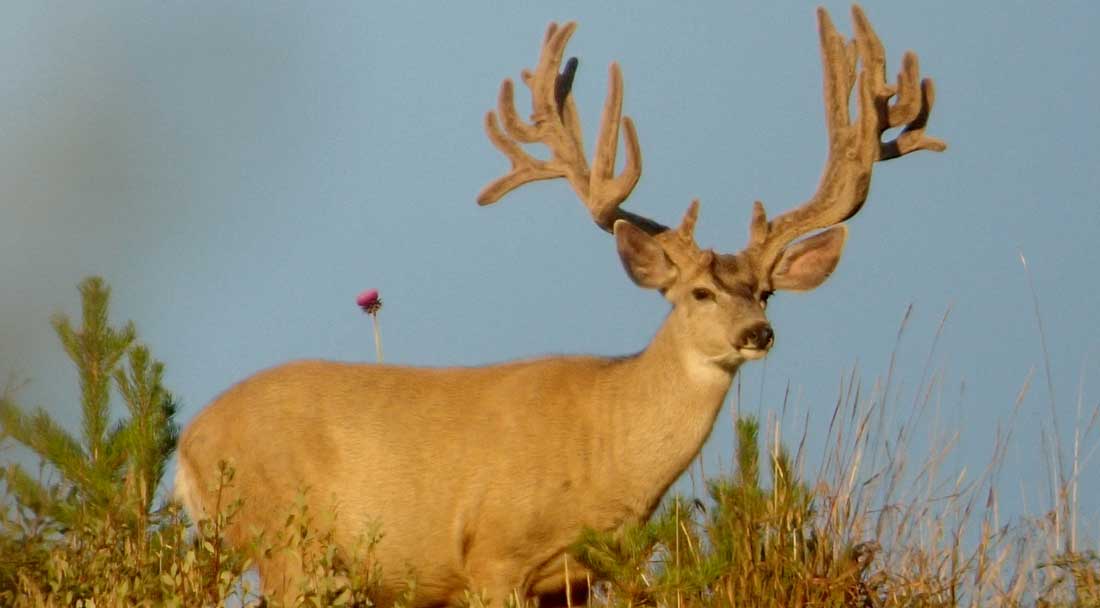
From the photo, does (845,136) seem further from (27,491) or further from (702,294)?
(27,491)

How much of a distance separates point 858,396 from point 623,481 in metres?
1.00

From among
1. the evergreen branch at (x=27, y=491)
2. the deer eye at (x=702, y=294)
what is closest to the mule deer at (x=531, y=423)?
the deer eye at (x=702, y=294)

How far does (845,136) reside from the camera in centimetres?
756

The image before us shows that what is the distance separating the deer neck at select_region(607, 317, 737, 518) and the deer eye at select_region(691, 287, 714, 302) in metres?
0.16

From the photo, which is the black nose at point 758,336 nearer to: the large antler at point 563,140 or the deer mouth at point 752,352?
the deer mouth at point 752,352

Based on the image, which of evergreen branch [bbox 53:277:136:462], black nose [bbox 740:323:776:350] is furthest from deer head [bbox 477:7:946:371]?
evergreen branch [bbox 53:277:136:462]

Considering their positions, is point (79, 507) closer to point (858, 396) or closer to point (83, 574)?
point (83, 574)

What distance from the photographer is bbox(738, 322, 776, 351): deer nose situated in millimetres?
6734

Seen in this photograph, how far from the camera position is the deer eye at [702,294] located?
7.02 meters

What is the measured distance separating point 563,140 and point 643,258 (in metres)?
0.89

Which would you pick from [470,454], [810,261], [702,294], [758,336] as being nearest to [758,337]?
[758,336]

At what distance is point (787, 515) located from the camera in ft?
19.6

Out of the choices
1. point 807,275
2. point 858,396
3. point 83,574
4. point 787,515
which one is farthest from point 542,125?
point 83,574

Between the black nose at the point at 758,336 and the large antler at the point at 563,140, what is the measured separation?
806 millimetres
